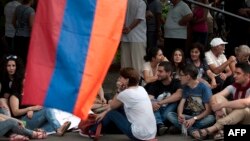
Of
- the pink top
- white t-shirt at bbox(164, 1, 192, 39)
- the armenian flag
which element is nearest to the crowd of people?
white t-shirt at bbox(164, 1, 192, 39)

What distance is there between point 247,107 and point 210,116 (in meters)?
0.85

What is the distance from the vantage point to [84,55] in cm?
540

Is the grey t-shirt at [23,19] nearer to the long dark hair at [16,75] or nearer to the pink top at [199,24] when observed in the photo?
the long dark hair at [16,75]

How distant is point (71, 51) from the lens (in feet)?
17.9

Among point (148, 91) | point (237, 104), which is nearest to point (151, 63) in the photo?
point (148, 91)

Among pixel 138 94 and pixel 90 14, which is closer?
pixel 90 14

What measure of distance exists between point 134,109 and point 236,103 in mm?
1333

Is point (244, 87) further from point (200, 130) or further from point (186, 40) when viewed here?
point (186, 40)

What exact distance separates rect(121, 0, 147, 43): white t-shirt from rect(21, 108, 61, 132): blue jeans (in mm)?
2658

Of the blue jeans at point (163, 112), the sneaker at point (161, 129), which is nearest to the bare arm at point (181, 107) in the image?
the blue jeans at point (163, 112)

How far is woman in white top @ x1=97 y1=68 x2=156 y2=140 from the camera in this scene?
9.42 m

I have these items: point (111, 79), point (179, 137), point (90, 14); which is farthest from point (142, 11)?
point (90, 14)

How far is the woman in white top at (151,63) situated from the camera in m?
11.3

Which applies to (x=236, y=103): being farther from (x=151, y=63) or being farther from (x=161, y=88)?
(x=151, y=63)
